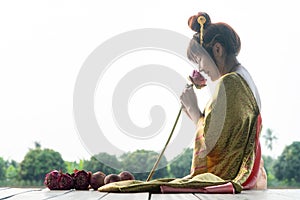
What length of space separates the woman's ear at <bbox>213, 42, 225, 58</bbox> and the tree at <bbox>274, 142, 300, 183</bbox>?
1895 centimetres

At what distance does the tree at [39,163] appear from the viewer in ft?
66.2

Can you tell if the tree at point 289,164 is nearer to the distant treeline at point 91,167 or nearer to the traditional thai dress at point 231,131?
the distant treeline at point 91,167

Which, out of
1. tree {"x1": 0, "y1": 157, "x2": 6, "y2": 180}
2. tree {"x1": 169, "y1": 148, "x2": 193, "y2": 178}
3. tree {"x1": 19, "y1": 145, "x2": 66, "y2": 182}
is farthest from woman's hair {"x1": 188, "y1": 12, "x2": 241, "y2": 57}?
tree {"x1": 0, "y1": 157, "x2": 6, "y2": 180}

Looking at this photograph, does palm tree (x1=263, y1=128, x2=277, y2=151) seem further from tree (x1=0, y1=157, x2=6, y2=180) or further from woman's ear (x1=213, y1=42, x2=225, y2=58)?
woman's ear (x1=213, y1=42, x2=225, y2=58)

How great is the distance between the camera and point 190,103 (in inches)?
99.9

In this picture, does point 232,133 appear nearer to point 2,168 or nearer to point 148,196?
point 148,196

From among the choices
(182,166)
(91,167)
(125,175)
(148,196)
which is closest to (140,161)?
(125,175)

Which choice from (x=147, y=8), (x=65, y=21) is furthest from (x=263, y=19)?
(x=65, y=21)

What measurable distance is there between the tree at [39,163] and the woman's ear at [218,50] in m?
18.2

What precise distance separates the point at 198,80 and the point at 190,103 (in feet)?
0.40

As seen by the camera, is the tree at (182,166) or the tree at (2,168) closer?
the tree at (182,166)

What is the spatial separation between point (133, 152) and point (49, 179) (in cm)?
53

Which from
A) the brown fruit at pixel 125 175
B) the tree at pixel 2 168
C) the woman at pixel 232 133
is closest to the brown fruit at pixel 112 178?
the brown fruit at pixel 125 175

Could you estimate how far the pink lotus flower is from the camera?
2.56m
